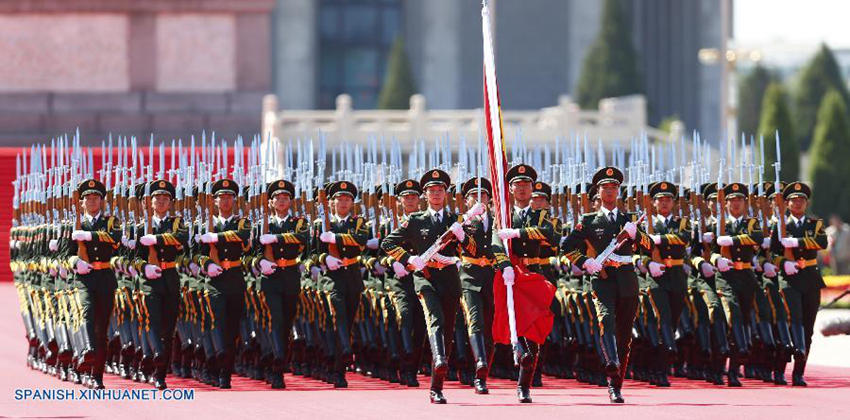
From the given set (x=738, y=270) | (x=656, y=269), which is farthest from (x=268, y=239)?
(x=738, y=270)

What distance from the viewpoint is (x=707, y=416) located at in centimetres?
1520

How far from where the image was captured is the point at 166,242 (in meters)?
17.8

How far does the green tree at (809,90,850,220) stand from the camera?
173ft

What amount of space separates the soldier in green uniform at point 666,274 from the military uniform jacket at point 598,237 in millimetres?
1809

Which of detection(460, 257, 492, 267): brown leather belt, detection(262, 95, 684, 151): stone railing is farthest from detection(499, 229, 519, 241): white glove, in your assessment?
detection(262, 95, 684, 151): stone railing

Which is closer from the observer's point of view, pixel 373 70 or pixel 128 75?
pixel 128 75

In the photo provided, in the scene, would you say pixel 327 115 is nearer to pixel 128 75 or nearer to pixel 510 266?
pixel 128 75

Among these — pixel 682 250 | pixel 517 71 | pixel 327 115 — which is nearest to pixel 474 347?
pixel 682 250

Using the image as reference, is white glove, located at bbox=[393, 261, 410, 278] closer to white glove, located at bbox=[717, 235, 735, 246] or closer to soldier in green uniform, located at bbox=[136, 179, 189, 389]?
soldier in green uniform, located at bbox=[136, 179, 189, 389]

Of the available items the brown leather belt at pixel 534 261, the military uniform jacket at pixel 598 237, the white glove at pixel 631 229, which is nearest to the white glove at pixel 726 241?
the brown leather belt at pixel 534 261

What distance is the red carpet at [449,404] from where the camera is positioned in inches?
609

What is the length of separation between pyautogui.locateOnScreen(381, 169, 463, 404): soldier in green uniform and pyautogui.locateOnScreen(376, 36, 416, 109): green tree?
48437 millimetres

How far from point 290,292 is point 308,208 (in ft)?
6.88

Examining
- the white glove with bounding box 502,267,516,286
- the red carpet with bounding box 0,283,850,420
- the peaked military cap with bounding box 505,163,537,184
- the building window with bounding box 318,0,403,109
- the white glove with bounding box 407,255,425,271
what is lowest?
the red carpet with bounding box 0,283,850,420
